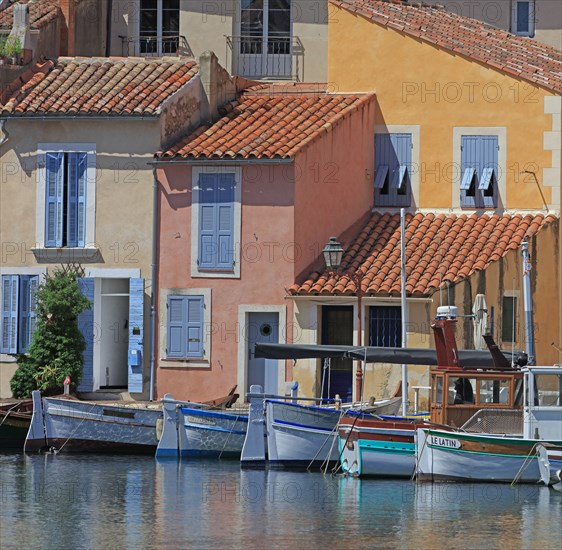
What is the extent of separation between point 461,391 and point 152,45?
16.6 meters

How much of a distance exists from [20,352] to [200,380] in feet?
13.4

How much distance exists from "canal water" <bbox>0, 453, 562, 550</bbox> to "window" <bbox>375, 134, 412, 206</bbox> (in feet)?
32.7

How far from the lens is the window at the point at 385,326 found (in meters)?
41.8

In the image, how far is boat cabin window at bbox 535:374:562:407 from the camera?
34.9 metres

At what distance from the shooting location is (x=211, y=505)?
1264 inches

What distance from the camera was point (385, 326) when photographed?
42.0m

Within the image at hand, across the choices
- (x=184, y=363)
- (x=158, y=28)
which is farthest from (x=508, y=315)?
(x=158, y=28)

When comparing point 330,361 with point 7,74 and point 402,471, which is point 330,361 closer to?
point 402,471

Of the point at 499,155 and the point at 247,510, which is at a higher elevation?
the point at 499,155

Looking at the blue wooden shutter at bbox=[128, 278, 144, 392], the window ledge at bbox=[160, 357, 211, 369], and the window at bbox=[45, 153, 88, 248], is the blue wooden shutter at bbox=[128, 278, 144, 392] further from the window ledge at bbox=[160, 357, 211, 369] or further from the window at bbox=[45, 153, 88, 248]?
the window at bbox=[45, 153, 88, 248]

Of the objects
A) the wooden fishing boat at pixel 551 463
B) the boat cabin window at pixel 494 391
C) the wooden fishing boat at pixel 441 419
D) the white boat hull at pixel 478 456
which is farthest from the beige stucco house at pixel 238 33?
the wooden fishing boat at pixel 551 463

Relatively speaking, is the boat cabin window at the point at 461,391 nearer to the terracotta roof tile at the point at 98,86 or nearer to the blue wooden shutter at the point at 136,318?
the blue wooden shutter at the point at 136,318

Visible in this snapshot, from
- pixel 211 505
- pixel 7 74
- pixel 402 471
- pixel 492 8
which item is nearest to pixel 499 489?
pixel 402 471

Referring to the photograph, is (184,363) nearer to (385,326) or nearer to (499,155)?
(385,326)
